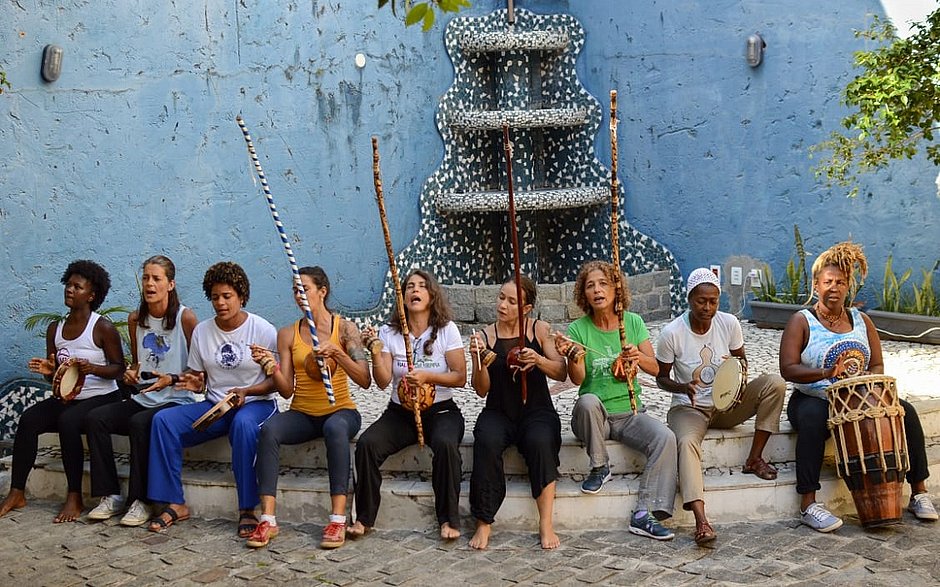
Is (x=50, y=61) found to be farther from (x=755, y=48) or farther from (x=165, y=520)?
(x=755, y=48)

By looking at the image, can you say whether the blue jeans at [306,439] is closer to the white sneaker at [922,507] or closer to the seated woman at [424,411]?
the seated woman at [424,411]

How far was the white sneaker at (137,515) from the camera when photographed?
513cm

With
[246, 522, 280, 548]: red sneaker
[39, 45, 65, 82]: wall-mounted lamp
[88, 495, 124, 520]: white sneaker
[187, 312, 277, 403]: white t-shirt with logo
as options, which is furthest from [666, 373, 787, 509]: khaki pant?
[39, 45, 65, 82]: wall-mounted lamp

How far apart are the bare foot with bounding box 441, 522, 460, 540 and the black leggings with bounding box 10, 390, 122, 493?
1759mm

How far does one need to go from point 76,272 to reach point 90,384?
0.53 m

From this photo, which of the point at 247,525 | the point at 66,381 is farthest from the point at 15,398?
the point at 247,525

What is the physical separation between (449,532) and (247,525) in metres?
0.87

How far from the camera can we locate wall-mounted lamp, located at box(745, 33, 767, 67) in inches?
314

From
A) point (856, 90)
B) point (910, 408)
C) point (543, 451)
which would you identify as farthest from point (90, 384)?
point (856, 90)

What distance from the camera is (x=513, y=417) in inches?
197

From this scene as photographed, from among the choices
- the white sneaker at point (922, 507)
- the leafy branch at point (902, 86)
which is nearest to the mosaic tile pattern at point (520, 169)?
the leafy branch at point (902, 86)

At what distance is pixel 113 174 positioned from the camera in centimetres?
681

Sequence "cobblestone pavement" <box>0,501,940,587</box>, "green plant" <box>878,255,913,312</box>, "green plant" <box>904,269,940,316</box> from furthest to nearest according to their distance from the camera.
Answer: "green plant" <box>878,255,913,312</box> → "green plant" <box>904,269,940,316</box> → "cobblestone pavement" <box>0,501,940,587</box>

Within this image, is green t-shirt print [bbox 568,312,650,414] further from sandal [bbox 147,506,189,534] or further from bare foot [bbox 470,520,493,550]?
sandal [bbox 147,506,189,534]
